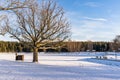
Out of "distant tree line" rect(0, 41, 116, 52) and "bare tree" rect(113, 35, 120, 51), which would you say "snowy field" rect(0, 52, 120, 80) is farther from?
"distant tree line" rect(0, 41, 116, 52)

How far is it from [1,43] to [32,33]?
Result: 96.8 meters

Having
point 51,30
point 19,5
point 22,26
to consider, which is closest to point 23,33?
point 22,26

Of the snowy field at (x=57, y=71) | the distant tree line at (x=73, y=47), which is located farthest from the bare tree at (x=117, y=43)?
the snowy field at (x=57, y=71)

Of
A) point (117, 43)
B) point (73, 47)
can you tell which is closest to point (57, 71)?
point (117, 43)

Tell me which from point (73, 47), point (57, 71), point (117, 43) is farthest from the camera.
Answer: point (73, 47)

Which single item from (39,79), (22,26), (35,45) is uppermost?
(22,26)

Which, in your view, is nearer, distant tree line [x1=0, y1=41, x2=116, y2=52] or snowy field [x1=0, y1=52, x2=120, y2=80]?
snowy field [x1=0, y1=52, x2=120, y2=80]

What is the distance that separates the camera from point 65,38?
3272 cm

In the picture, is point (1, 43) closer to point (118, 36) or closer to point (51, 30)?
point (118, 36)

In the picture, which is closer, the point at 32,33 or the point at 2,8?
the point at 2,8

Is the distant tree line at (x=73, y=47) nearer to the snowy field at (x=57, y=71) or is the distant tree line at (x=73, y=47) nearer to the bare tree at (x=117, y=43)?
the bare tree at (x=117, y=43)

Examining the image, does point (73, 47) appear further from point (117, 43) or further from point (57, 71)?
point (57, 71)

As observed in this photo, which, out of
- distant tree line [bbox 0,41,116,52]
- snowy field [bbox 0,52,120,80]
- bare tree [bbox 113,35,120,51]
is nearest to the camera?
snowy field [bbox 0,52,120,80]

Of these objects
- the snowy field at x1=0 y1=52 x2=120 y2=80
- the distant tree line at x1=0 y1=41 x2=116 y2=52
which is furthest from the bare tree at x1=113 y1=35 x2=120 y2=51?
the snowy field at x1=0 y1=52 x2=120 y2=80
